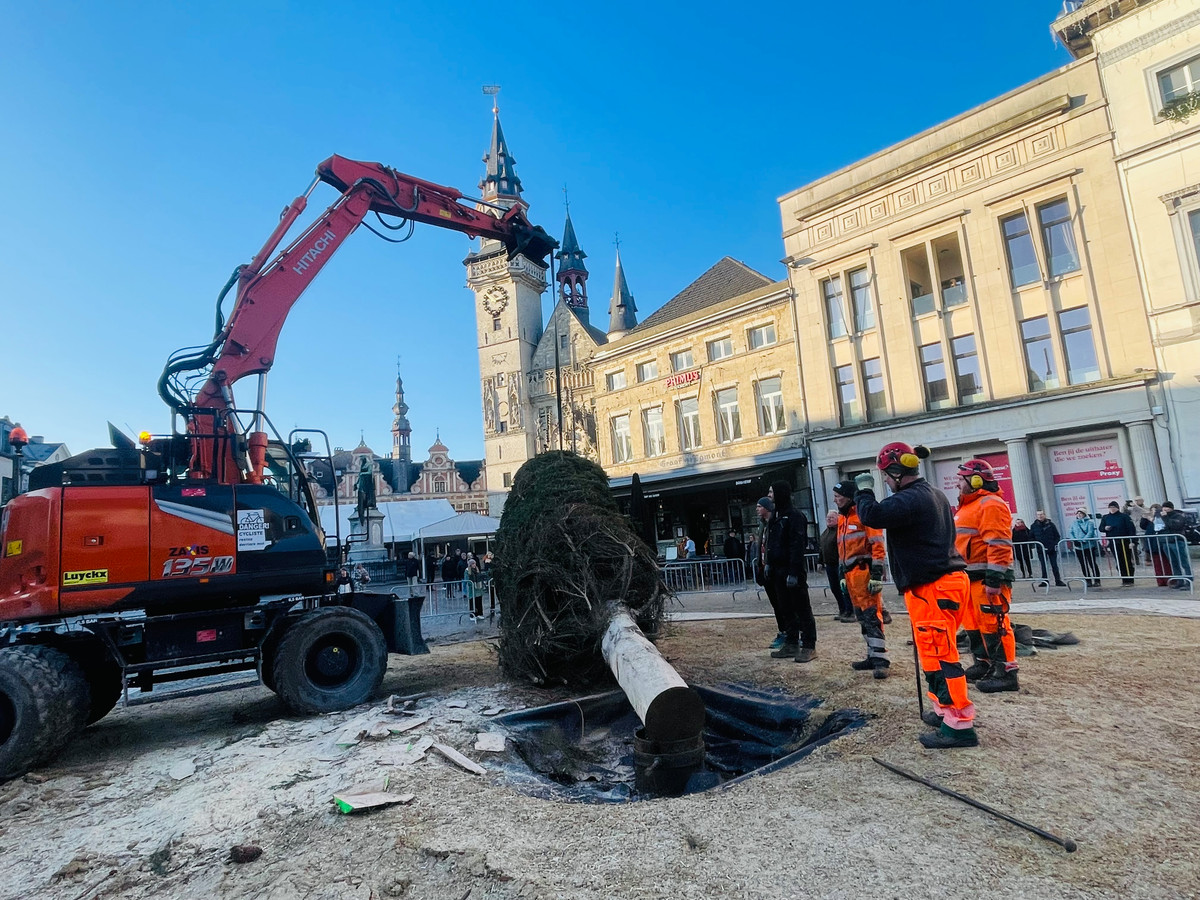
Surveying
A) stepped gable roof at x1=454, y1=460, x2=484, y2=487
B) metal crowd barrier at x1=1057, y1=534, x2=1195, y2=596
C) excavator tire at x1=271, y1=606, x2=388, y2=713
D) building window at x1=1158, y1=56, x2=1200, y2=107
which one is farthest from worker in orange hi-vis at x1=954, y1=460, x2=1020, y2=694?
stepped gable roof at x1=454, y1=460, x2=484, y2=487

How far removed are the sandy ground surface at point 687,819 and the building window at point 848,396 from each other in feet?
53.2

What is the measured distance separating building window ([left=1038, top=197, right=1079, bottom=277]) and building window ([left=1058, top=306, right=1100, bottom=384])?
1.24 m

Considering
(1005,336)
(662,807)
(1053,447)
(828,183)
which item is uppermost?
(828,183)

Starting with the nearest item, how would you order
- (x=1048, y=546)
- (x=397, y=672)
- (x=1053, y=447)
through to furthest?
(x=397, y=672)
(x=1048, y=546)
(x=1053, y=447)

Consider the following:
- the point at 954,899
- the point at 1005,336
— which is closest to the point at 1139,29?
the point at 1005,336

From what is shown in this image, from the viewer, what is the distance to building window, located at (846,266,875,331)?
21.0 m

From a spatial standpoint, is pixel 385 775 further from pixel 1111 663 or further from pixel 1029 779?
pixel 1111 663

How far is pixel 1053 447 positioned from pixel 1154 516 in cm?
474

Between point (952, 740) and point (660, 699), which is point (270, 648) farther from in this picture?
point (952, 740)

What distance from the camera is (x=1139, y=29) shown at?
16.2m

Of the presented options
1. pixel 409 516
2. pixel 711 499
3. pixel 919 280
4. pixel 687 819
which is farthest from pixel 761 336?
pixel 687 819

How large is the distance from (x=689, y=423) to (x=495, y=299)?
18110 millimetres

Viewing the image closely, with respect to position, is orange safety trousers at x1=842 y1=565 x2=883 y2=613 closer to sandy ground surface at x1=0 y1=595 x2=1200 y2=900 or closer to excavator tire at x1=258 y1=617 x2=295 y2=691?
sandy ground surface at x1=0 y1=595 x2=1200 y2=900

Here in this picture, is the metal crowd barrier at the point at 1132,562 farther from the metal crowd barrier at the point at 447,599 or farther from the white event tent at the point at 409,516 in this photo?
the white event tent at the point at 409,516
